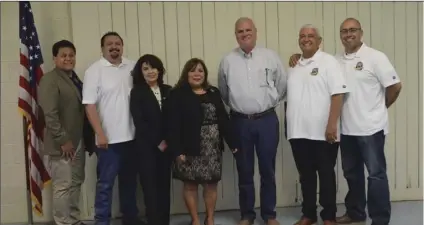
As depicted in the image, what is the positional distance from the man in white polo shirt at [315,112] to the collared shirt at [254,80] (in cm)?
13

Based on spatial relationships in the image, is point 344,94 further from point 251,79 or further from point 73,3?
point 73,3

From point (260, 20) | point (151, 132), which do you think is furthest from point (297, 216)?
point (260, 20)

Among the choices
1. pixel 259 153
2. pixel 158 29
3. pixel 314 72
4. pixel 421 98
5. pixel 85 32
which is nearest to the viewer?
pixel 314 72

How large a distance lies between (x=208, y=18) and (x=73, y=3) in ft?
3.80

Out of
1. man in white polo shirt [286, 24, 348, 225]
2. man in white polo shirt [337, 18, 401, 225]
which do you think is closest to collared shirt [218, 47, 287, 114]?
man in white polo shirt [286, 24, 348, 225]

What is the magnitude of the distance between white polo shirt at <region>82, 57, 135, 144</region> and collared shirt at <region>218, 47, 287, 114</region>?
0.78m

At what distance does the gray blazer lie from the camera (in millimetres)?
3268

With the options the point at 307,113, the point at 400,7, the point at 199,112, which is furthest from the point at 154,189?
the point at 400,7

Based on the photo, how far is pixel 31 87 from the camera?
3.57m

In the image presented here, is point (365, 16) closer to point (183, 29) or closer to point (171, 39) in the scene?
point (183, 29)

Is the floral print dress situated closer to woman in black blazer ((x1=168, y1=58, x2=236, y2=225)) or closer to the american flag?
woman in black blazer ((x1=168, y1=58, x2=236, y2=225))

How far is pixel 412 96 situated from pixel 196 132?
2.26m

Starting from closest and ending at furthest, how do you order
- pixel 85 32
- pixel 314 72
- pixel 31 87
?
pixel 314 72 < pixel 31 87 < pixel 85 32

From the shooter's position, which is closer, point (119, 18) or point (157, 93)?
point (157, 93)
